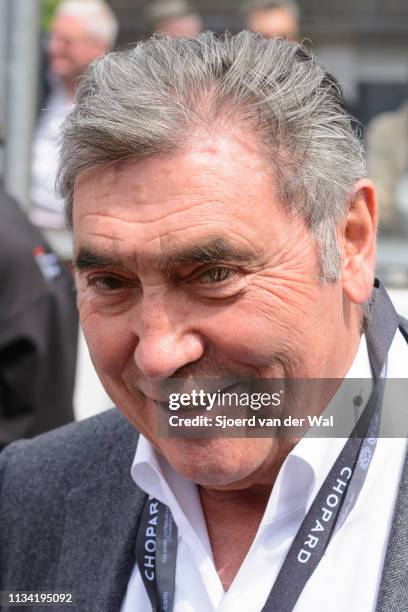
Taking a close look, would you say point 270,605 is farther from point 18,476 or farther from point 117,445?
point 18,476

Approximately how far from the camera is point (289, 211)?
167cm

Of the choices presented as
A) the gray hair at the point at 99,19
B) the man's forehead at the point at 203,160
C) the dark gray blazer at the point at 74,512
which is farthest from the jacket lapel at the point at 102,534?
the gray hair at the point at 99,19

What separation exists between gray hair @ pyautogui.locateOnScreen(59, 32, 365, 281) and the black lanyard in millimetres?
205

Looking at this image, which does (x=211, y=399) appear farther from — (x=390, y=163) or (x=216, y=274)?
(x=390, y=163)

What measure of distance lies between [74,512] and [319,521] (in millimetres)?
603

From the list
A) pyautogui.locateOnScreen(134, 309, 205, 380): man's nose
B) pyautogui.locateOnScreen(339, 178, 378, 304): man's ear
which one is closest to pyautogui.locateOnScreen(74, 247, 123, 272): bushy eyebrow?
pyautogui.locateOnScreen(134, 309, 205, 380): man's nose

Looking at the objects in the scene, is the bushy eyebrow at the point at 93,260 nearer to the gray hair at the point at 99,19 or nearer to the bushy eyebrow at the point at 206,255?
the bushy eyebrow at the point at 206,255

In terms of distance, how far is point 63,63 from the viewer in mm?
4562

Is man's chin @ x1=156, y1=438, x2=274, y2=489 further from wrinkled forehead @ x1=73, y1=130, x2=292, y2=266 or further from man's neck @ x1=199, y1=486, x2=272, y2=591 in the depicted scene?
wrinkled forehead @ x1=73, y1=130, x2=292, y2=266

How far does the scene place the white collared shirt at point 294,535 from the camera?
1.66 metres

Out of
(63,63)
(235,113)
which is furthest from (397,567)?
(63,63)

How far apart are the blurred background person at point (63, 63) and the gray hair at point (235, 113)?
105 inches

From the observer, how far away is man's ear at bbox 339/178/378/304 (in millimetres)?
1765

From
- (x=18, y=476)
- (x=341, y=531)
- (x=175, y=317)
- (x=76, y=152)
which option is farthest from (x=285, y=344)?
(x=18, y=476)
